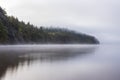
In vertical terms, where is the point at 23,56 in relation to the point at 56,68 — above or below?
above

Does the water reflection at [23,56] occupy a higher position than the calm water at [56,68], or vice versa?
the water reflection at [23,56]

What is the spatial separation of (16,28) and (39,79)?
11422cm

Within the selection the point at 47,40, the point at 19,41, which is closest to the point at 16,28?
the point at 19,41

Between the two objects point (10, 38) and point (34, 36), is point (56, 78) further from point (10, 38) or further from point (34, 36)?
point (34, 36)

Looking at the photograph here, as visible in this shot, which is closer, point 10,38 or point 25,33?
point 10,38

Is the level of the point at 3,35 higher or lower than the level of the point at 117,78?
higher

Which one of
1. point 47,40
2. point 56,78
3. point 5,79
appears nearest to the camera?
point 5,79

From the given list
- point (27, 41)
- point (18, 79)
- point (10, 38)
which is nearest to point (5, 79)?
point (18, 79)

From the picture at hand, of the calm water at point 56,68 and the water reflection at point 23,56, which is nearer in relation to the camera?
the calm water at point 56,68

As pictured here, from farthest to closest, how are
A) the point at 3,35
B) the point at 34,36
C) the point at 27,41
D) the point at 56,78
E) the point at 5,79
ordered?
the point at 34,36, the point at 27,41, the point at 3,35, the point at 56,78, the point at 5,79

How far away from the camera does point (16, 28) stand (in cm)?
12756

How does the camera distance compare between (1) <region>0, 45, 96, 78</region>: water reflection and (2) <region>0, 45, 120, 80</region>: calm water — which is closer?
(2) <region>0, 45, 120, 80</region>: calm water

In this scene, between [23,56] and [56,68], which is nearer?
[56,68]

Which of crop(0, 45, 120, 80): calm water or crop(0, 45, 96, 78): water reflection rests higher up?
crop(0, 45, 96, 78): water reflection
